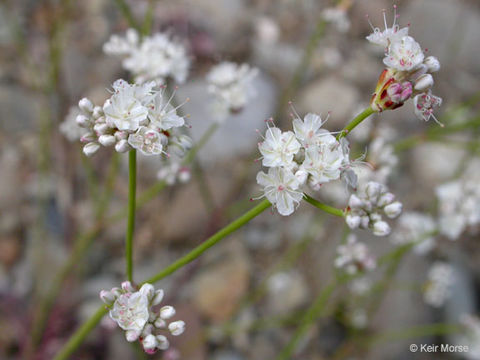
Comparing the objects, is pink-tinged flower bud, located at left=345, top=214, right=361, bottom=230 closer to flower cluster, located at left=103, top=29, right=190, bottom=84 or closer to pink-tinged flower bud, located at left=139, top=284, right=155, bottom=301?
pink-tinged flower bud, located at left=139, top=284, right=155, bottom=301

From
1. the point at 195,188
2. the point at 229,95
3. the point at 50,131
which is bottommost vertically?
the point at 195,188

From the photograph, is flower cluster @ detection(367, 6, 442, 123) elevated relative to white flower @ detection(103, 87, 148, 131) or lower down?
elevated

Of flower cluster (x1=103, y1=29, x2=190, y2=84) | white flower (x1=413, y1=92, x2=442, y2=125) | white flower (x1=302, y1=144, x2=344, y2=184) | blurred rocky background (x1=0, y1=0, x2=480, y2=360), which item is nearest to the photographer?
white flower (x1=302, y1=144, x2=344, y2=184)

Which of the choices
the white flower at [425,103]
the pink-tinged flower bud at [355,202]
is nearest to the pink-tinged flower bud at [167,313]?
the pink-tinged flower bud at [355,202]

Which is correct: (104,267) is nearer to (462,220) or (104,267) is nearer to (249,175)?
(249,175)

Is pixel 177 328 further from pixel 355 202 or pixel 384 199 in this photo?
pixel 384 199

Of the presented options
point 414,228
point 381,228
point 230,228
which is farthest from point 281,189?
point 414,228

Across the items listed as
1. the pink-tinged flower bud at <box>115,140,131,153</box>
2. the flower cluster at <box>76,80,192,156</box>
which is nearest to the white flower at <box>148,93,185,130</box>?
the flower cluster at <box>76,80,192,156</box>

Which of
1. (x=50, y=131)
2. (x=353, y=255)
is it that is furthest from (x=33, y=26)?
(x=353, y=255)
